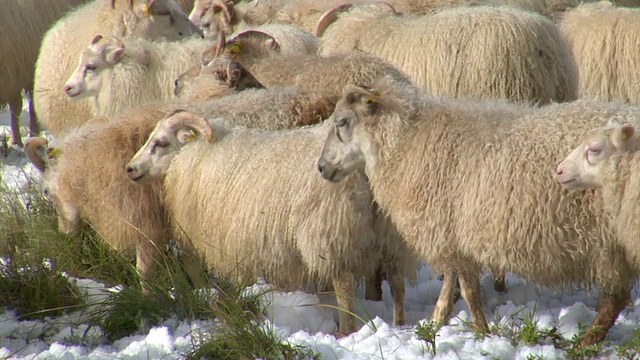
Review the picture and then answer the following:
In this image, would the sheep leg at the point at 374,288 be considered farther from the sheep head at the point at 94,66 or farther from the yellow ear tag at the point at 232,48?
the sheep head at the point at 94,66

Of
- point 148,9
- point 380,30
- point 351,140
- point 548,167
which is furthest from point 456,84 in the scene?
point 148,9

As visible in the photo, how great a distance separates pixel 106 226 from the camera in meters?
6.02

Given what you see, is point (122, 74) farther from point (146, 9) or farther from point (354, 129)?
point (354, 129)

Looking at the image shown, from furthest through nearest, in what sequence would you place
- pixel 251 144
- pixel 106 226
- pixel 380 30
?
1. pixel 380 30
2. pixel 106 226
3. pixel 251 144

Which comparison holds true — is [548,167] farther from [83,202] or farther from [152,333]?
[83,202]

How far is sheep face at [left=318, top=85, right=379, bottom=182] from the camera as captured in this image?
5.21m

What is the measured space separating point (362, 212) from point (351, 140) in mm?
426

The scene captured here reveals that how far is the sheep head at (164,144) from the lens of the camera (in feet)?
19.0

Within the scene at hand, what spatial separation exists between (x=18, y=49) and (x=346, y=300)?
575cm

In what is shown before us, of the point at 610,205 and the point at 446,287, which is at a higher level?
the point at 610,205

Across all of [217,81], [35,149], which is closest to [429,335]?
[217,81]

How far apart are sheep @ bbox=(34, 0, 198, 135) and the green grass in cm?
257

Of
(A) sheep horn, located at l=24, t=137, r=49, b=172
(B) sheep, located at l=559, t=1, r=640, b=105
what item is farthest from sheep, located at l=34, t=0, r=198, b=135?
(B) sheep, located at l=559, t=1, r=640, b=105

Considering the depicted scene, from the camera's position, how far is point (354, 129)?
5.30 metres
